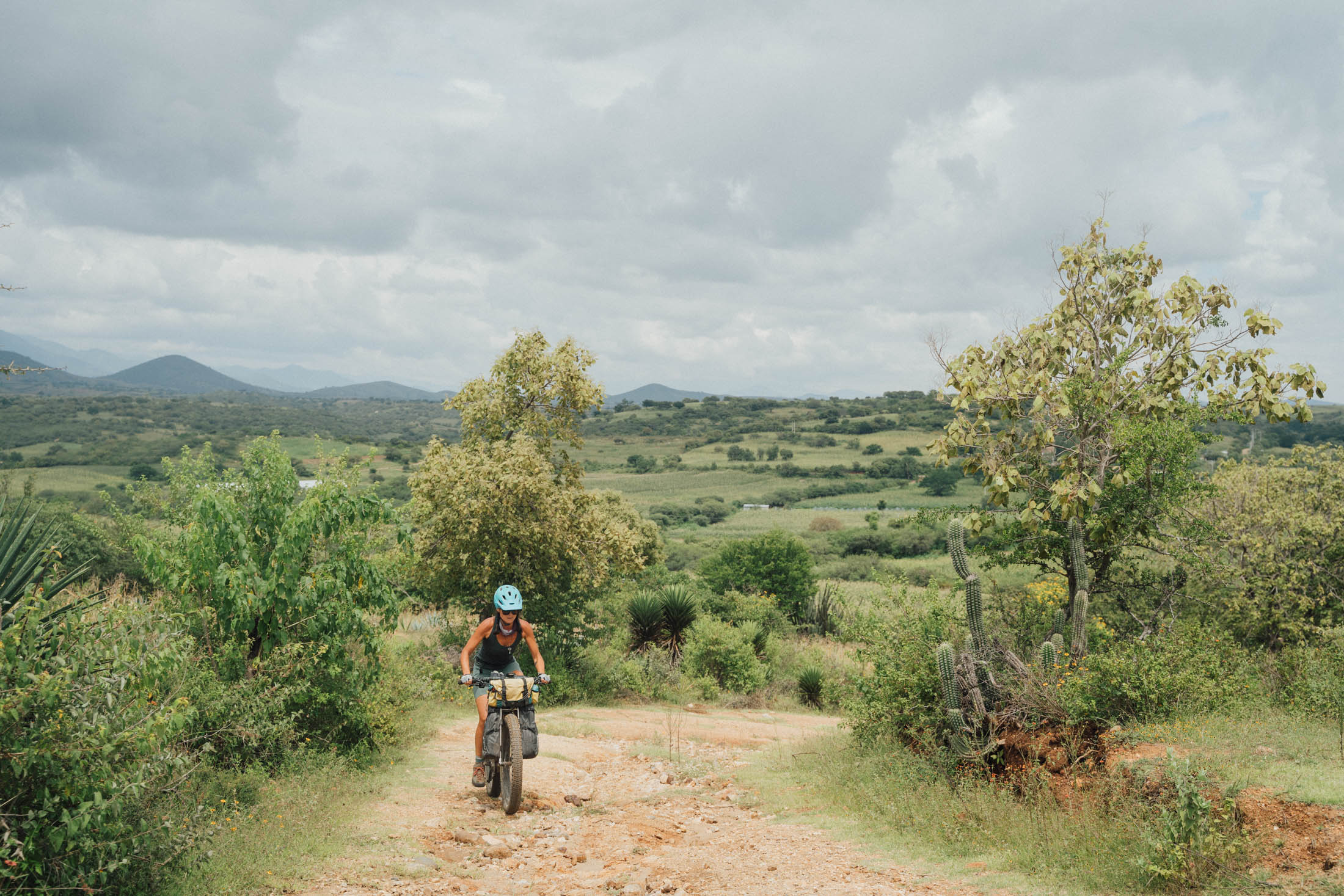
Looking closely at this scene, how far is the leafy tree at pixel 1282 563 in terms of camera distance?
37.8 feet

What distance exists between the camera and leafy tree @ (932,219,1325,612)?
29.7 ft

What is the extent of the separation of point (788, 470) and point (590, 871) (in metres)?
97.2

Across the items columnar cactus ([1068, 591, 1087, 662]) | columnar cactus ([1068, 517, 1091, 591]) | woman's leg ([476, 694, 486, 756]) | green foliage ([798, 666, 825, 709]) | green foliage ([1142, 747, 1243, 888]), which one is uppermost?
columnar cactus ([1068, 517, 1091, 591])

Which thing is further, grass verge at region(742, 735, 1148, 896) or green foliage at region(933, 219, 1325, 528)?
green foliage at region(933, 219, 1325, 528)

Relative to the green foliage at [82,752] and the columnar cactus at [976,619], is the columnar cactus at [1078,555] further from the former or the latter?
the green foliage at [82,752]

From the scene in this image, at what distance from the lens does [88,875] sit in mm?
4527

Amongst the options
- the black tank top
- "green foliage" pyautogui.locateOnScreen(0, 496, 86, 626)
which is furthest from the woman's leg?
"green foliage" pyautogui.locateOnScreen(0, 496, 86, 626)

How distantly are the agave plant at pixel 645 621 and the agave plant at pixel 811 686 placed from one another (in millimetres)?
3387

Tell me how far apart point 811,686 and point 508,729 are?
11511 mm

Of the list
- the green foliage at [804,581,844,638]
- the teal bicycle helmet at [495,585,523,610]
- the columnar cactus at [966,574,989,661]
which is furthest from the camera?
the green foliage at [804,581,844,638]

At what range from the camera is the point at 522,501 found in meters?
15.0

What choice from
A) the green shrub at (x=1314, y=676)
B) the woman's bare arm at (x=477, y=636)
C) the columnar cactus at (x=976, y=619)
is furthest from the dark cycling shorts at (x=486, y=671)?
the green shrub at (x=1314, y=676)

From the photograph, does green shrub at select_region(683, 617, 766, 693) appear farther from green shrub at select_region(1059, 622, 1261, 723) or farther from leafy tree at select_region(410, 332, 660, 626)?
green shrub at select_region(1059, 622, 1261, 723)

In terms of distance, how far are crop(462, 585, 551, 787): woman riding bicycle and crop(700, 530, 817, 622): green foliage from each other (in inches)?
844
